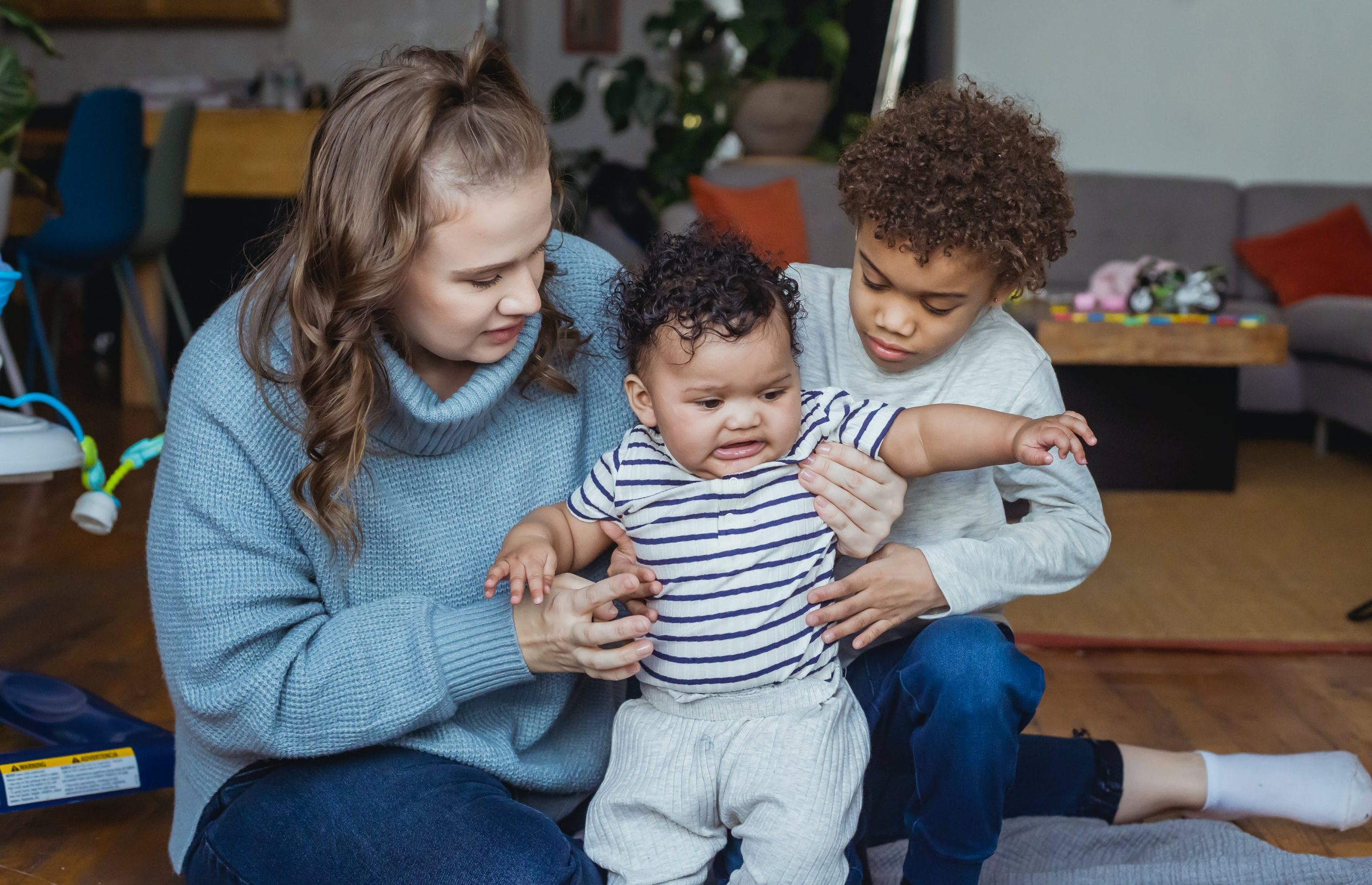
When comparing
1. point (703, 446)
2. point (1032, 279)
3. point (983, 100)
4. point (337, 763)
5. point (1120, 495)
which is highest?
point (983, 100)

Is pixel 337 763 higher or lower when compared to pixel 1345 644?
higher

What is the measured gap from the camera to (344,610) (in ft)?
3.72

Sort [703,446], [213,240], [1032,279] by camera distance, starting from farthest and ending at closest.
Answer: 1. [213,240]
2. [1032,279]
3. [703,446]

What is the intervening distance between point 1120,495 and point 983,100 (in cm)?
231

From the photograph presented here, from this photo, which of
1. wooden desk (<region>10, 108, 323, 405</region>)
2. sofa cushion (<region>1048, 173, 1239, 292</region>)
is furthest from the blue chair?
sofa cushion (<region>1048, 173, 1239, 292</region>)

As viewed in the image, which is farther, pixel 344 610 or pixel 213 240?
pixel 213 240

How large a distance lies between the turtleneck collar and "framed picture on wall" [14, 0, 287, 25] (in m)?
5.19

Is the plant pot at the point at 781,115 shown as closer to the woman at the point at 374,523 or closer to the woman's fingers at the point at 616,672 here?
the woman at the point at 374,523

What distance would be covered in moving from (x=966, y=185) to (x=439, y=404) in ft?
1.80

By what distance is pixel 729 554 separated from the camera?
A: 1.09 metres

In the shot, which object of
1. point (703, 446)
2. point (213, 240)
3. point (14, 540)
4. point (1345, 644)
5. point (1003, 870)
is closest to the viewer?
point (703, 446)

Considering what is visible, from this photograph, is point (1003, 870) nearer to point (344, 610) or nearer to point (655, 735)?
point (655, 735)

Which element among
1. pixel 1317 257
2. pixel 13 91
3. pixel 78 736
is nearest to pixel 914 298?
pixel 78 736

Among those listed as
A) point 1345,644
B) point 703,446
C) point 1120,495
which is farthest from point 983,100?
point 1120,495
